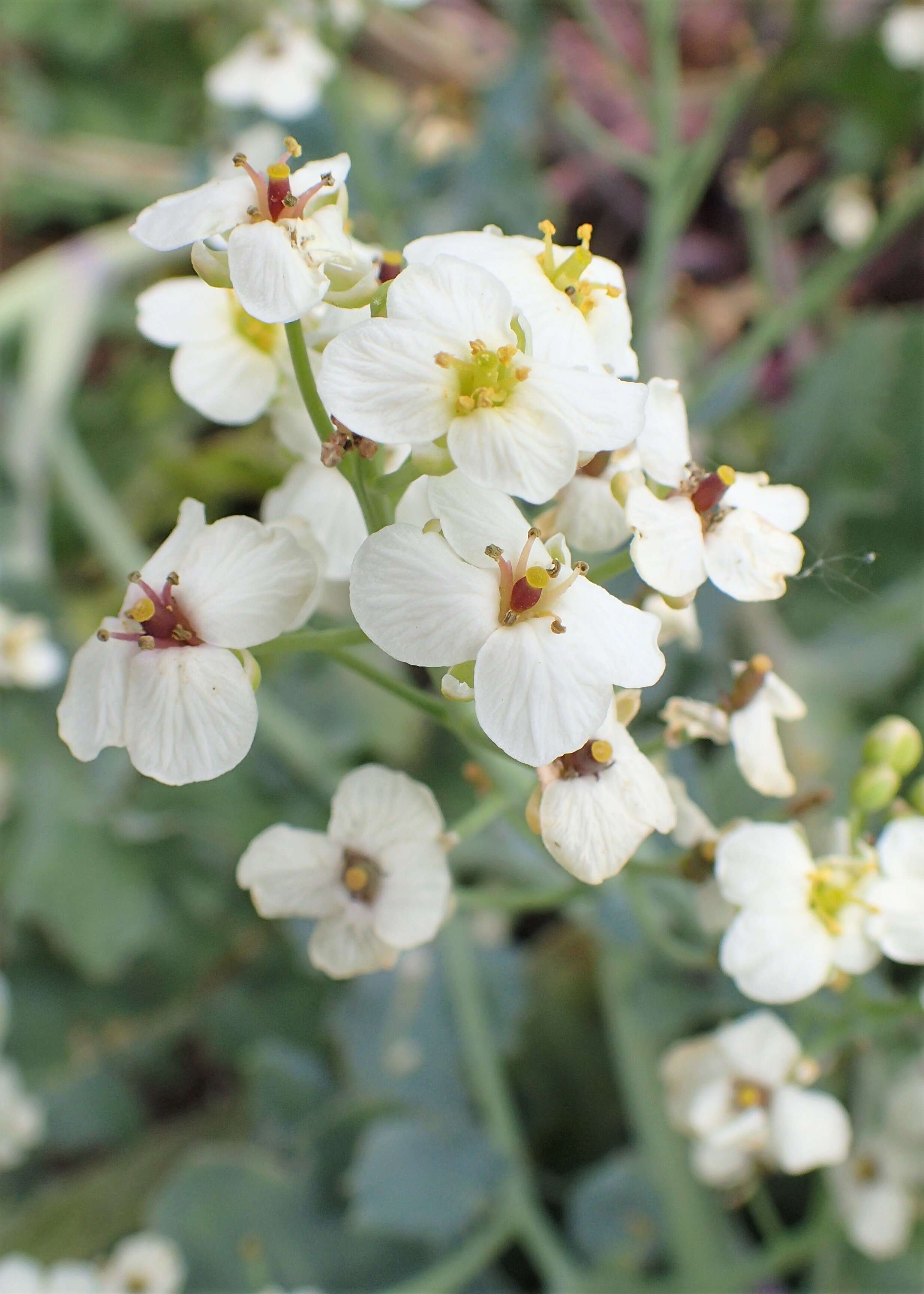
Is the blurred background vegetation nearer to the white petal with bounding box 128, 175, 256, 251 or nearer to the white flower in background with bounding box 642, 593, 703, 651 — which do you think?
the white flower in background with bounding box 642, 593, 703, 651

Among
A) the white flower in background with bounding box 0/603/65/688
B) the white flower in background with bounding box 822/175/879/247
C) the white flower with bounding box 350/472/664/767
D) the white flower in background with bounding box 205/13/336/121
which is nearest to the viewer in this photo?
the white flower with bounding box 350/472/664/767

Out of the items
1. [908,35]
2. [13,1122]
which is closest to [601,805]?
[13,1122]

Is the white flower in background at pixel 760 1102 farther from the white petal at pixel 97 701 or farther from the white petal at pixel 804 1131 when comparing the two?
the white petal at pixel 97 701

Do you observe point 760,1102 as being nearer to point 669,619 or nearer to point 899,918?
point 899,918

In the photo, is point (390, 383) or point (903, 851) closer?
point (390, 383)

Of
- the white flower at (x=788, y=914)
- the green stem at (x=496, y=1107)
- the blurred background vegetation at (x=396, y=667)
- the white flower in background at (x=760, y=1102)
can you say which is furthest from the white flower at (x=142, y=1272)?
the white flower at (x=788, y=914)

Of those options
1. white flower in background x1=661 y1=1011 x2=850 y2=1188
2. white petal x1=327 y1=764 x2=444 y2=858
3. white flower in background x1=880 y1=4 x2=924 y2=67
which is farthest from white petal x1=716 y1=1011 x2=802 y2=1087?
white flower in background x1=880 y1=4 x2=924 y2=67
